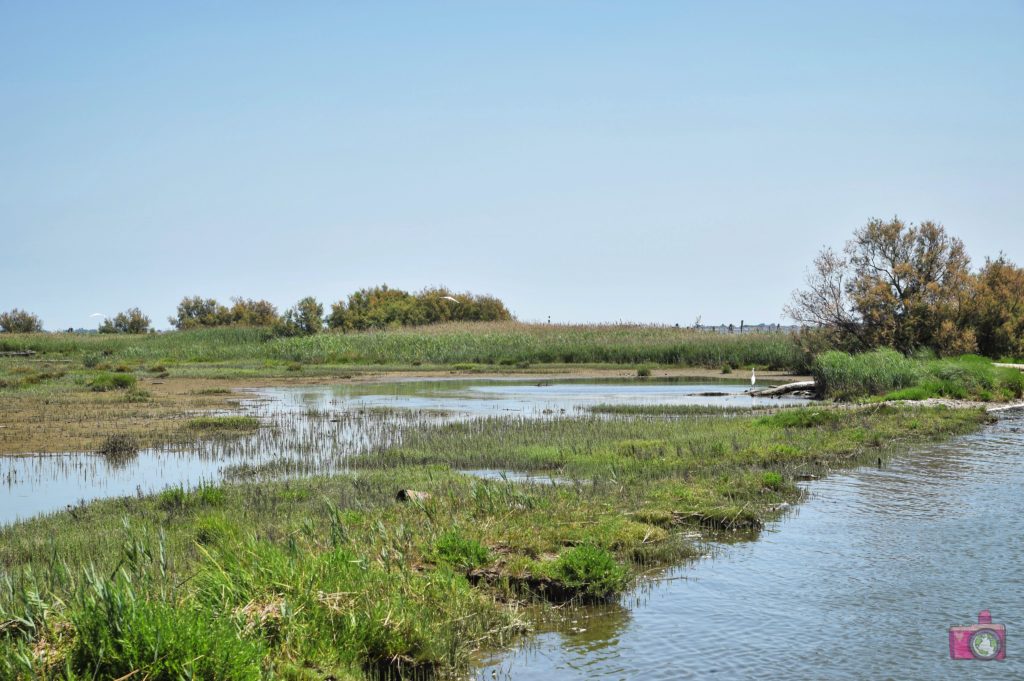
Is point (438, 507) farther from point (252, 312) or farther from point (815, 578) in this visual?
point (252, 312)

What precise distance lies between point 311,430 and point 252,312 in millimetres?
78896

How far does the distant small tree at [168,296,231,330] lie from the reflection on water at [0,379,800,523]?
6083 cm

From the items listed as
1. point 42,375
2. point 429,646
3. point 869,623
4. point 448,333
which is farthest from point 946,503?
point 448,333

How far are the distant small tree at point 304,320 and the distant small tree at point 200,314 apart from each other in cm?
2421

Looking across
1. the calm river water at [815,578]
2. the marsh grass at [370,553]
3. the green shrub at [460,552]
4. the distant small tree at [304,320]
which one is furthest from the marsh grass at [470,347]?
the green shrub at [460,552]

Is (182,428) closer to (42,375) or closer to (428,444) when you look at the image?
(428,444)

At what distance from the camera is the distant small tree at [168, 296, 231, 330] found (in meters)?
99.7

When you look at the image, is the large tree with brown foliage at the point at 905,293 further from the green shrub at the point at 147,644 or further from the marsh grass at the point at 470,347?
the green shrub at the point at 147,644

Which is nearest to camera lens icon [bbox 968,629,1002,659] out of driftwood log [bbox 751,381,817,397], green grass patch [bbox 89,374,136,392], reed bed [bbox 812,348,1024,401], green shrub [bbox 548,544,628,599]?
green shrub [bbox 548,544,628,599]

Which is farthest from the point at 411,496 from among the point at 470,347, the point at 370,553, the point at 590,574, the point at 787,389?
the point at 470,347

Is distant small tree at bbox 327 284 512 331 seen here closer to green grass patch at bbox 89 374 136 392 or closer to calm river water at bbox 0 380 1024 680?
green grass patch at bbox 89 374 136 392

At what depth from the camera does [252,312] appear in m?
99.4

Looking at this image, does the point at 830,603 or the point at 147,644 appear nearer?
the point at 147,644

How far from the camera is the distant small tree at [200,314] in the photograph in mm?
99688
